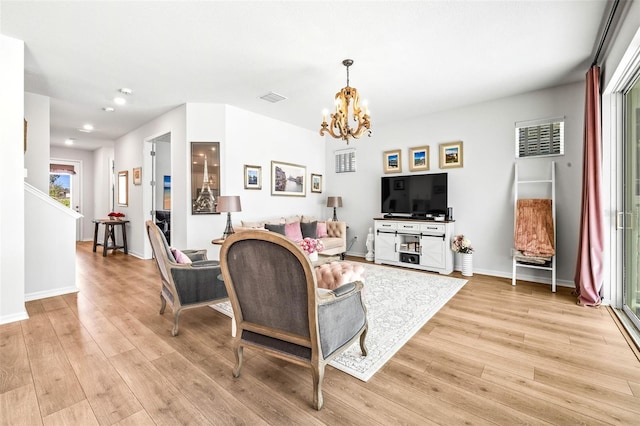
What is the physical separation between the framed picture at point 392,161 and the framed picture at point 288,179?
172 cm

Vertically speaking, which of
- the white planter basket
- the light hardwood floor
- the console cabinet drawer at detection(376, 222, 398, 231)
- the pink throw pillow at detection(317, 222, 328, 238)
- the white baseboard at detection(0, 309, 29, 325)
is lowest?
the light hardwood floor

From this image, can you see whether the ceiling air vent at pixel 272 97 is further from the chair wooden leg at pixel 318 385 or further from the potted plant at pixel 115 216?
the potted plant at pixel 115 216

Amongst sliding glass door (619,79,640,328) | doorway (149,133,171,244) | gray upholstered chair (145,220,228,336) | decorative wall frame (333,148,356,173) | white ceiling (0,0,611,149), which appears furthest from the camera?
decorative wall frame (333,148,356,173)

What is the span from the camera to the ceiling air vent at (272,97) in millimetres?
4281

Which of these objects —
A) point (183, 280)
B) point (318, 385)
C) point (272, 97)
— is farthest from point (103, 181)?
point (318, 385)

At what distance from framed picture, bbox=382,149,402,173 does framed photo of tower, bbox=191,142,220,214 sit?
3177 mm

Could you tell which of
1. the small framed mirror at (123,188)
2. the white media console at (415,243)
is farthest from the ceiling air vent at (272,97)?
the small framed mirror at (123,188)

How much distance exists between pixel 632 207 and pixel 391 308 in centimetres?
263

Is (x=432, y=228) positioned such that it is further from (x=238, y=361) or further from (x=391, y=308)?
(x=238, y=361)

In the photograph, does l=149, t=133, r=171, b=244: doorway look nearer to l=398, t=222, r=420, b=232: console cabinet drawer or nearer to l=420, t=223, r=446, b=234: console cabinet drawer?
l=398, t=222, r=420, b=232: console cabinet drawer

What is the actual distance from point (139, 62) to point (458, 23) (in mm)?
3406

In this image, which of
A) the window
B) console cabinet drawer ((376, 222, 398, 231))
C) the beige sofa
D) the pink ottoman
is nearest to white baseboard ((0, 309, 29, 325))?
the beige sofa

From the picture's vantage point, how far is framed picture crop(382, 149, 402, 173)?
5.61 metres

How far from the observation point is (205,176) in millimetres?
4770
